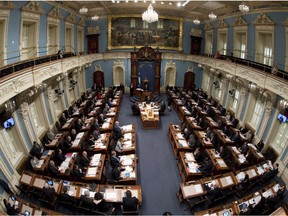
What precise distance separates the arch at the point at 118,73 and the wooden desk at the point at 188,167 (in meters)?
15.9

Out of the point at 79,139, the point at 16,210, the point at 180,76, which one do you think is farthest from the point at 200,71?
the point at 16,210

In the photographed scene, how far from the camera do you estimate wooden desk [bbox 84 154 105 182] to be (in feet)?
31.1

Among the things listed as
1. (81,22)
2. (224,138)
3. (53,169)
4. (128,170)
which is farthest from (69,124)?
(81,22)

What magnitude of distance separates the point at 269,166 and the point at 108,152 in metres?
7.67

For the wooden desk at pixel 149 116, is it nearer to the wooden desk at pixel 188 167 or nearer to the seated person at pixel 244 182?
the wooden desk at pixel 188 167

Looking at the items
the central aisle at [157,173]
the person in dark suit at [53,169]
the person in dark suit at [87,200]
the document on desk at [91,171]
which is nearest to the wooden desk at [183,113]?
the central aisle at [157,173]

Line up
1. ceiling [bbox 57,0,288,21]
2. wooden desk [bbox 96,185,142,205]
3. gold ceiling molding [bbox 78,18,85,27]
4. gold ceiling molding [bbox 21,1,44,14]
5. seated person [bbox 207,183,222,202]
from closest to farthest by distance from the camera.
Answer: wooden desk [bbox 96,185,142,205]
seated person [bbox 207,183,222,202]
gold ceiling molding [bbox 21,1,44,14]
ceiling [bbox 57,0,288,21]
gold ceiling molding [bbox 78,18,85,27]

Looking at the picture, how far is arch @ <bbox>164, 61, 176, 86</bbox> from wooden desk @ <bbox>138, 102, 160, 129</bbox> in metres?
8.38

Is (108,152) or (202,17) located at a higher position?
(202,17)

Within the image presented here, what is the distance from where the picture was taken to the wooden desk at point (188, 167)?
32.7 ft

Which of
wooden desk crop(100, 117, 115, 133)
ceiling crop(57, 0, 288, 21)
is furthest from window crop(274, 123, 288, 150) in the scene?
wooden desk crop(100, 117, 115, 133)

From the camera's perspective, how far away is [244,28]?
16094 mm

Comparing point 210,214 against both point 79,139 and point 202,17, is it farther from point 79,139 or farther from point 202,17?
point 202,17

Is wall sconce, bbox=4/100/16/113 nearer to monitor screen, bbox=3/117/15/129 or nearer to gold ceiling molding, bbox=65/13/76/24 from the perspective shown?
monitor screen, bbox=3/117/15/129
